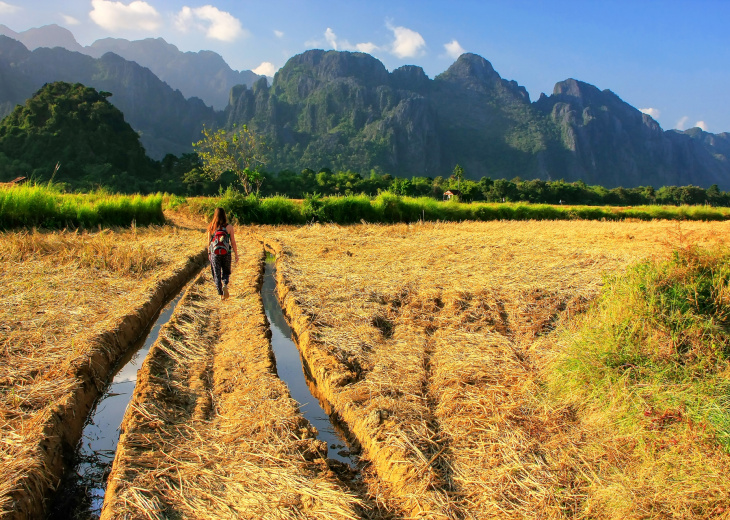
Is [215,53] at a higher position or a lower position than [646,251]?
higher

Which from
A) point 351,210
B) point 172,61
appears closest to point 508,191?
point 351,210

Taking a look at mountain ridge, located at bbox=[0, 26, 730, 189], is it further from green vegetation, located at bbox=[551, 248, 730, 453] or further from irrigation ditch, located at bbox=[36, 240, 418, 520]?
green vegetation, located at bbox=[551, 248, 730, 453]

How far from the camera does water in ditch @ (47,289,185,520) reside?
2.94 m

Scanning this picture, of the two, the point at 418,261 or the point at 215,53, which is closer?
the point at 418,261

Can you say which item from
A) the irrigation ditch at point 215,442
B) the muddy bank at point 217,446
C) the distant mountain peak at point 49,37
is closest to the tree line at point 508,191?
the irrigation ditch at point 215,442

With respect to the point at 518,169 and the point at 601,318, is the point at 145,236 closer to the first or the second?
the point at 601,318

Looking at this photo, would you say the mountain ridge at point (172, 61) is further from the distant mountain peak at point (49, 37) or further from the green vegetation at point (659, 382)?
the green vegetation at point (659, 382)

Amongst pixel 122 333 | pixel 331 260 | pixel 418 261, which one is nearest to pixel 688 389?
pixel 122 333

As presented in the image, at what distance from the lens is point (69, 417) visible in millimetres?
3607

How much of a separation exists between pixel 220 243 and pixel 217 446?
14.8 ft

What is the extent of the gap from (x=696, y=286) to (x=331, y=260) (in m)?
6.92

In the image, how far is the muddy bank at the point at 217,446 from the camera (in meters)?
2.60

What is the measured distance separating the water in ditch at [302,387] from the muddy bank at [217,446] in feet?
0.96

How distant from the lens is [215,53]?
181 metres
